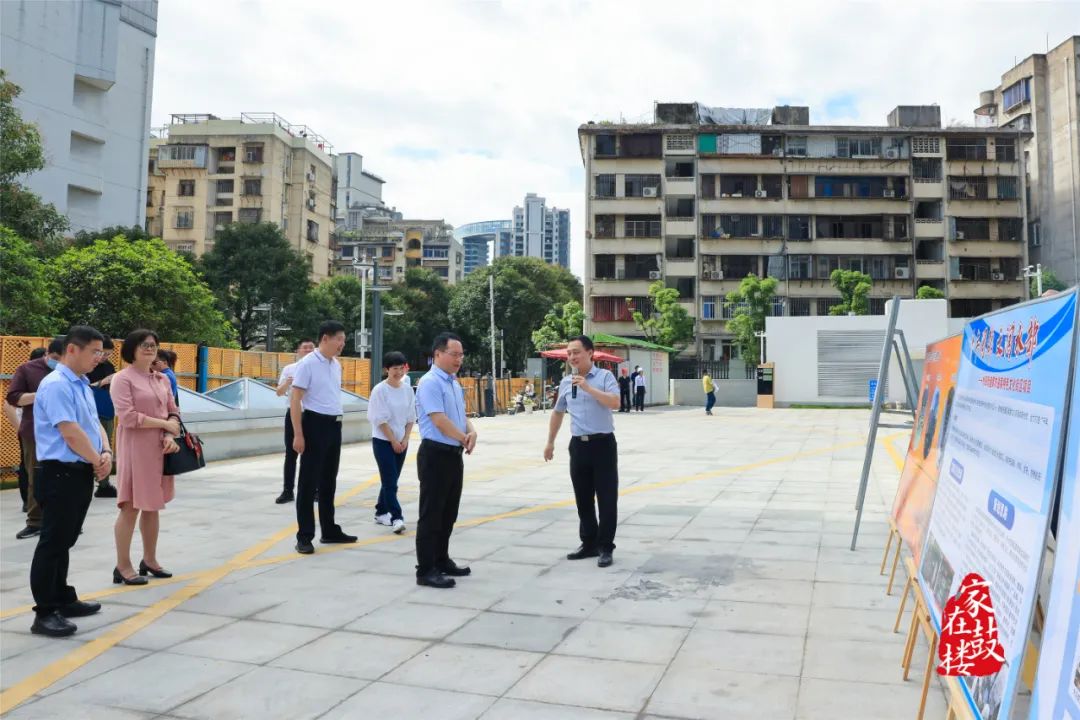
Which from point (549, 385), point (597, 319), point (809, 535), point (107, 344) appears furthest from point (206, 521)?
point (597, 319)

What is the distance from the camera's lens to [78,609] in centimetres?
441

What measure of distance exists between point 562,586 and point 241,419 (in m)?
9.04

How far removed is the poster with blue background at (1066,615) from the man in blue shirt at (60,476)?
13.7 ft

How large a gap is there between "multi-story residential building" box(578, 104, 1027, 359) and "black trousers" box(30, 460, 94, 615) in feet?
157

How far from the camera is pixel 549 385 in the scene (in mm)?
34500

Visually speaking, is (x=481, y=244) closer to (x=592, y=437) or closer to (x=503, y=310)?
(x=503, y=310)

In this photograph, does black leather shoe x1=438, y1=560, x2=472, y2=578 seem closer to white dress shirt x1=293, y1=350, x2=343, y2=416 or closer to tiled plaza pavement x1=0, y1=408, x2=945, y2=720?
tiled plaza pavement x1=0, y1=408, x2=945, y2=720

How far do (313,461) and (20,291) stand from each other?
17.4 meters

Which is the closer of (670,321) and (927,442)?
(927,442)

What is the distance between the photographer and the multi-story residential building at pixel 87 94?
39500 millimetres

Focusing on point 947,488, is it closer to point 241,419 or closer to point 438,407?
point 438,407

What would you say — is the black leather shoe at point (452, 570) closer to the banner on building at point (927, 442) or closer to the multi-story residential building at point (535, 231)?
the banner on building at point (927, 442)

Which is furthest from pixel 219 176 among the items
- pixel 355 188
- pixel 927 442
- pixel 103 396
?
pixel 927 442

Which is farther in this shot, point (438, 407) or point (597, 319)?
point (597, 319)
